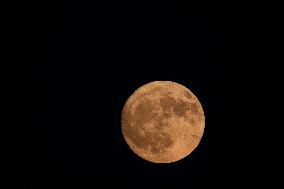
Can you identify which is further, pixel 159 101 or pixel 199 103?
pixel 199 103

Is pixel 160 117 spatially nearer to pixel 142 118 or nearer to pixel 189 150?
pixel 142 118

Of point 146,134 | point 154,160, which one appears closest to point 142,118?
point 146,134

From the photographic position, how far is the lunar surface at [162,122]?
627 centimetres

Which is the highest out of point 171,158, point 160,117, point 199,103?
point 199,103

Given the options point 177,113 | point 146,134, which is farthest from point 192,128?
point 146,134

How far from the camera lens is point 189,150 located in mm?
6609

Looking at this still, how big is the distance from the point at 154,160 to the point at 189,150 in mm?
606

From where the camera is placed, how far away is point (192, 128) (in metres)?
6.44

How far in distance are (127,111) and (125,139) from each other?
1.65ft

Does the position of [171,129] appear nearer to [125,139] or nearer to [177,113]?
[177,113]

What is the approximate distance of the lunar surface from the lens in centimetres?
627

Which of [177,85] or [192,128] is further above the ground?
[177,85]

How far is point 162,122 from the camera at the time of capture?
6.23m

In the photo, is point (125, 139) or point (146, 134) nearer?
point (146, 134)
